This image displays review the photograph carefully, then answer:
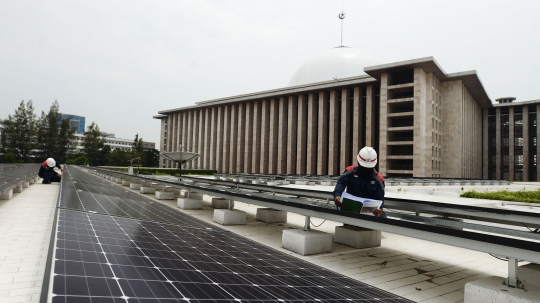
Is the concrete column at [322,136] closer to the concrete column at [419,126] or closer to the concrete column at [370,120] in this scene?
the concrete column at [370,120]

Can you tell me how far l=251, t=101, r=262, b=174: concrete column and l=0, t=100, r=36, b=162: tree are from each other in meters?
50.2

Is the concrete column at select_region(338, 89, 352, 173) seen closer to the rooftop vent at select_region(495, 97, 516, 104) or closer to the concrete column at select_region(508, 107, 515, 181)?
the concrete column at select_region(508, 107, 515, 181)

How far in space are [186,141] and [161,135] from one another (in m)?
11.8

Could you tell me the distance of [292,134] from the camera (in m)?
50.6

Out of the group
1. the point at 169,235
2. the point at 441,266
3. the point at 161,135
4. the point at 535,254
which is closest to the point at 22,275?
the point at 169,235

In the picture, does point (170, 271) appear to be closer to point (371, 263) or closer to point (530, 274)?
point (371, 263)

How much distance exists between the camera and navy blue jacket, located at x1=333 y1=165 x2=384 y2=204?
6.20m

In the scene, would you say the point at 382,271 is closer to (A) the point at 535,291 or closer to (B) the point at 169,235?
(A) the point at 535,291

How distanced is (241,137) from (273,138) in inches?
317

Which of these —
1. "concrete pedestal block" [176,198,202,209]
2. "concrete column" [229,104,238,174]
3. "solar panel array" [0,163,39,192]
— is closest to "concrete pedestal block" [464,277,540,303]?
"concrete pedestal block" [176,198,202,209]

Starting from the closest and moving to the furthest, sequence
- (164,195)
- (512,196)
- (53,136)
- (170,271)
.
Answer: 1. (170,271)
2. (164,195)
3. (512,196)
4. (53,136)

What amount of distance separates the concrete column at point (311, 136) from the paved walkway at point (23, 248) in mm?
38959

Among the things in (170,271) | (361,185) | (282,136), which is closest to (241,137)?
(282,136)

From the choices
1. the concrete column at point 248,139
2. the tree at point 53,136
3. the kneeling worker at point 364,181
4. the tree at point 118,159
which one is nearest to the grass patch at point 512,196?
the kneeling worker at point 364,181
